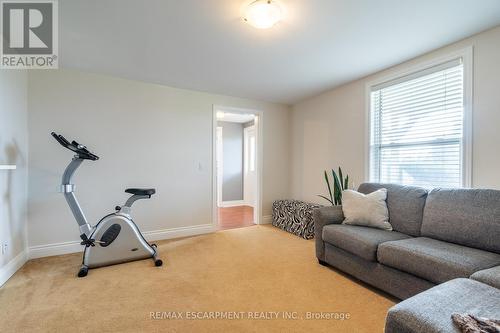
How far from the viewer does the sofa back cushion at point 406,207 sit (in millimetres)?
2312

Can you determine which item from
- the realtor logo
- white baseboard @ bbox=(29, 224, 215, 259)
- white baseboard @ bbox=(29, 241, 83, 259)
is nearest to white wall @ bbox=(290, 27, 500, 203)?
white baseboard @ bbox=(29, 224, 215, 259)

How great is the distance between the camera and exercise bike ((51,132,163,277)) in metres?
2.55

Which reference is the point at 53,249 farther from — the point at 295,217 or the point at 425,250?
the point at 425,250

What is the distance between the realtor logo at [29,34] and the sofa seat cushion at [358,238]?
316 centimetres

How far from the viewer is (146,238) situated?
3516mm

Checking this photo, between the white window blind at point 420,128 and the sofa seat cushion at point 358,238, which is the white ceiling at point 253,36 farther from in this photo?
the sofa seat cushion at point 358,238

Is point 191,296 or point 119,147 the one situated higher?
point 119,147

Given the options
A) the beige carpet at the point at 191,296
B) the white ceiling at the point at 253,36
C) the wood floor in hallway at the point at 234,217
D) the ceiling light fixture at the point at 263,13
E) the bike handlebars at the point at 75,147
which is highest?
the white ceiling at the point at 253,36

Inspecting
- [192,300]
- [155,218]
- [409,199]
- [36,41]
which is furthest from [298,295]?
[36,41]

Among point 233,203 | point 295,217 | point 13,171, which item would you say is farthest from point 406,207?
point 233,203

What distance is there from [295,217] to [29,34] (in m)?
3.90

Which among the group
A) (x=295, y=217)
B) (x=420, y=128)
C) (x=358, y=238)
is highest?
(x=420, y=128)

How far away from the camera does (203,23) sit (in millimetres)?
2072

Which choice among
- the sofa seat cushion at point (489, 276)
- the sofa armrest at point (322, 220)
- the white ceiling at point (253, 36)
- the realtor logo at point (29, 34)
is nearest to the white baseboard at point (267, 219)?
the sofa armrest at point (322, 220)
